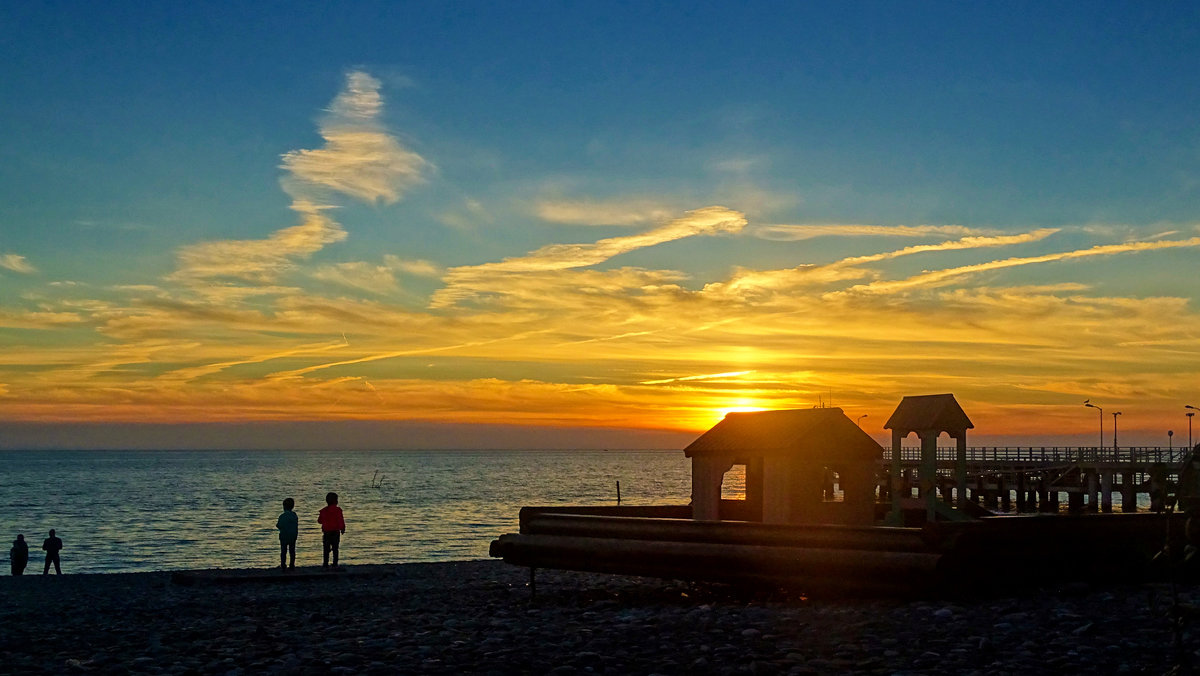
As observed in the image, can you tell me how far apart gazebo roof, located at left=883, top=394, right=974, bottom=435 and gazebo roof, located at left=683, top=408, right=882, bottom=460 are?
3889mm

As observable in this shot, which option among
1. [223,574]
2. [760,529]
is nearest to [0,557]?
[223,574]

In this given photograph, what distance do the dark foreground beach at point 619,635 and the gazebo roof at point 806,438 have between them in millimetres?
5371

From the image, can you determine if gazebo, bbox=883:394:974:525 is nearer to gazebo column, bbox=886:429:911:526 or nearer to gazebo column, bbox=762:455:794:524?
gazebo column, bbox=886:429:911:526

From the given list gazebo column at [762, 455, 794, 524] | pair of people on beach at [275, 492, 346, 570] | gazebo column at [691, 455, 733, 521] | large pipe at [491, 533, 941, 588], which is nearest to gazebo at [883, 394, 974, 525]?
gazebo column at [762, 455, 794, 524]

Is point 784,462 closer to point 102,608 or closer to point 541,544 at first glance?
point 541,544

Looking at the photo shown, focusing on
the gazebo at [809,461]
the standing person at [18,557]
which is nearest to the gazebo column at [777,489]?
the gazebo at [809,461]

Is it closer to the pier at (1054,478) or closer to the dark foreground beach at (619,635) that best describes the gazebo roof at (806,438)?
the dark foreground beach at (619,635)

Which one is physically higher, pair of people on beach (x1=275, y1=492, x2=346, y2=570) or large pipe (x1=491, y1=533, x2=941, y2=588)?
large pipe (x1=491, y1=533, x2=941, y2=588)

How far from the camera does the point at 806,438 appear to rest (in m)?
22.6

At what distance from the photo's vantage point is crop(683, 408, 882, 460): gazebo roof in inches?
891

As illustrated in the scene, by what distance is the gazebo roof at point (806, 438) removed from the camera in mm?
22625

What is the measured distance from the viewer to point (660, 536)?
1677 centimetres

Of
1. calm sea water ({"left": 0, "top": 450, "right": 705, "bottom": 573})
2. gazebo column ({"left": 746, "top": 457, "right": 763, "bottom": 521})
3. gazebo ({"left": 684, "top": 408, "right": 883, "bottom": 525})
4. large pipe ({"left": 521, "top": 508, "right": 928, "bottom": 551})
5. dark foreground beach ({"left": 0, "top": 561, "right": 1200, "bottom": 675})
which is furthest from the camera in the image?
calm sea water ({"left": 0, "top": 450, "right": 705, "bottom": 573})

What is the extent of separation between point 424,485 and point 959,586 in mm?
149395
